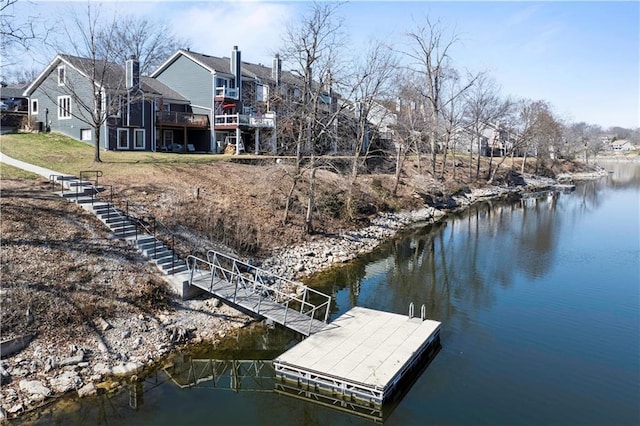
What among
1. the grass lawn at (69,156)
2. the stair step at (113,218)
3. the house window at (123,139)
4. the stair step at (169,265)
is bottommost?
the stair step at (169,265)

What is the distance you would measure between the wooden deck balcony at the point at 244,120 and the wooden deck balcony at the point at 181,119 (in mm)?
1232

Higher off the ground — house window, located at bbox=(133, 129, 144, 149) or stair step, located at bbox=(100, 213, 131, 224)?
house window, located at bbox=(133, 129, 144, 149)

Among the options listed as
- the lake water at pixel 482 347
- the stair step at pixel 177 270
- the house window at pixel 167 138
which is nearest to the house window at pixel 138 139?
the house window at pixel 167 138

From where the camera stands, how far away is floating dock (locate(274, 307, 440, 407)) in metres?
13.8

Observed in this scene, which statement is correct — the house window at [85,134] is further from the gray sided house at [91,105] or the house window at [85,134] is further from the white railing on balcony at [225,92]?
the white railing on balcony at [225,92]

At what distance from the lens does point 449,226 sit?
41250mm

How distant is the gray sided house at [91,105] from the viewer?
1479 inches

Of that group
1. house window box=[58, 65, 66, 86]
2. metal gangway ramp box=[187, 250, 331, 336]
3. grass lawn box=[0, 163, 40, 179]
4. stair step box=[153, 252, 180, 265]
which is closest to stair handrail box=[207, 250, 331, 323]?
metal gangway ramp box=[187, 250, 331, 336]

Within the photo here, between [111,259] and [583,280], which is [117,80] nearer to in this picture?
[111,259]

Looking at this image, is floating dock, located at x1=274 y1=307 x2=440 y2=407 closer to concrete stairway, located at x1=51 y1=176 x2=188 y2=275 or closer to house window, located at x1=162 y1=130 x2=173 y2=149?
concrete stairway, located at x1=51 y1=176 x2=188 y2=275

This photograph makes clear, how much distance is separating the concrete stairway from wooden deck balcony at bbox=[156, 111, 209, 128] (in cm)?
2021

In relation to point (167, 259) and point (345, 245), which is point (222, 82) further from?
point (167, 259)

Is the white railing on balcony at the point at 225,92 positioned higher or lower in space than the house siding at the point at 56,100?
higher

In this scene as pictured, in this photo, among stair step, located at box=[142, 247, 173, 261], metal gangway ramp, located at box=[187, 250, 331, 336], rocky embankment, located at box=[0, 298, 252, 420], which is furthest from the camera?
stair step, located at box=[142, 247, 173, 261]
